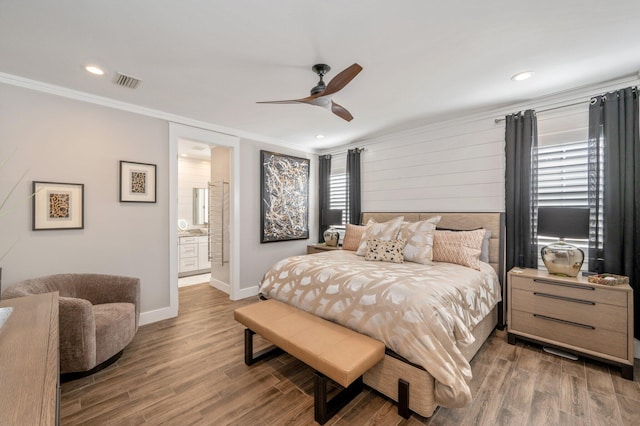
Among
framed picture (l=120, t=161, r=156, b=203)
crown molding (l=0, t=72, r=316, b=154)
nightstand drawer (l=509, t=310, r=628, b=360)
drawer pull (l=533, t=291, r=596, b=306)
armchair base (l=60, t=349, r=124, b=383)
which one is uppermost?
crown molding (l=0, t=72, r=316, b=154)

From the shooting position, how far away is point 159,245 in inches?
133

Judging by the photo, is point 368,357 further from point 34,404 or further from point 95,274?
point 95,274

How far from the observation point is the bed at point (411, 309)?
5.63 feet

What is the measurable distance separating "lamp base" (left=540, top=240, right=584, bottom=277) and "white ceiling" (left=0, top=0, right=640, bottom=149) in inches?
65.3

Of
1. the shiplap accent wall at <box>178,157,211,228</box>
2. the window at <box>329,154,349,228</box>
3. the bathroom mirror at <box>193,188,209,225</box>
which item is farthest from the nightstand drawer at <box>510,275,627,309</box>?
the shiplap accent wall at <box>178,157,211,228</box>

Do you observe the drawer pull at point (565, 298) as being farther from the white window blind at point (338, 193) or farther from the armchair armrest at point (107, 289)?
the armchair armrest at point (107, 289)

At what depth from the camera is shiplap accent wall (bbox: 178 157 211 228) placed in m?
6.17

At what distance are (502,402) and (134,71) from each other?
4.05 metres

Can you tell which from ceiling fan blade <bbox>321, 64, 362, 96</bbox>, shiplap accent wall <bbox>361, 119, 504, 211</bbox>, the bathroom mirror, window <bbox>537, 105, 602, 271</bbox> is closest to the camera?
ceiling fan blade <bbox>321, 64, 362, 96</bbox>

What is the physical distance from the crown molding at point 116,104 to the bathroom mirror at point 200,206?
9.27ft

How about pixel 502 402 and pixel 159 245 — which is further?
pixel 159 245

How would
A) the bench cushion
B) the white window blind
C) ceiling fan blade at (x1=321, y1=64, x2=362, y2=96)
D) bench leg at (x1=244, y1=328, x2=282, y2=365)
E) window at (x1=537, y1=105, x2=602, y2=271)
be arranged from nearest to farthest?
the bench cushion → ceiling fan blade at (x1=321, y1=64, x2=362, y2=96) → bench leg at (x1=244, y1=328, x2=282, y2=365) → window at (x1=537, y1=105, x2=602, y2=271) → the white window blind

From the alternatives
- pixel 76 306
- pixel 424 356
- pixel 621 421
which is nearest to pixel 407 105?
pixel 424 356

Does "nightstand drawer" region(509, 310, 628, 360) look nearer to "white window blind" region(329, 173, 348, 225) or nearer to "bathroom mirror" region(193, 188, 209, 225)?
"white window blind" region(329, 173, 348, 225)
